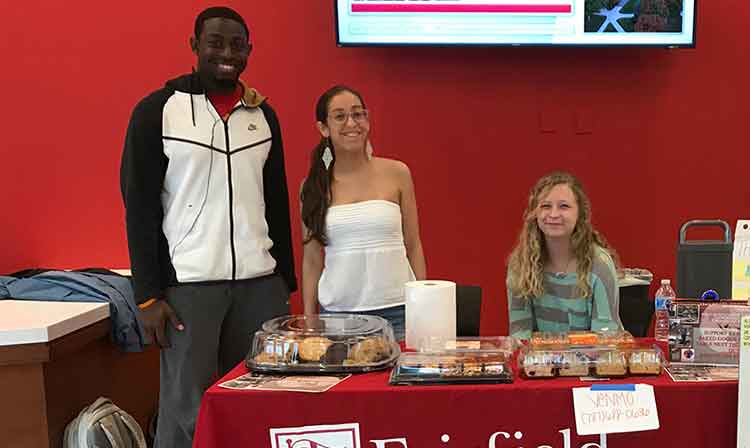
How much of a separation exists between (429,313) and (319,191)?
0.73 m

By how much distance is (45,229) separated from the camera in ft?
9.85

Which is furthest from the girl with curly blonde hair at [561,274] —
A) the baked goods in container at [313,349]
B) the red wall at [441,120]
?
the red wall at [441,120]

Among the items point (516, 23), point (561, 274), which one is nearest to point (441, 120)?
point (516, 23)

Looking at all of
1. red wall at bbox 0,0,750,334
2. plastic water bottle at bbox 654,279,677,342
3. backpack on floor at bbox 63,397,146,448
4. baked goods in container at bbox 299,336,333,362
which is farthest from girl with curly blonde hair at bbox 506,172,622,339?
backpack on floor at bbox 63,397,146,448

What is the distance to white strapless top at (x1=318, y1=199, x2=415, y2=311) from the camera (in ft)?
6.95

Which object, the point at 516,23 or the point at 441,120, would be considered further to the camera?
the point at 441,120

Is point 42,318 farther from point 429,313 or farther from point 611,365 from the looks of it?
point 611,365

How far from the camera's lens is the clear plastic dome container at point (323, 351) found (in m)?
1.47

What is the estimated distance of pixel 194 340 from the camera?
1.90m

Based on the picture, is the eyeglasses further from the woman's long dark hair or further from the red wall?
the red wall

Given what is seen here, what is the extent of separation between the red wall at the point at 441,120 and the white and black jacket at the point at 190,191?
1035 mm

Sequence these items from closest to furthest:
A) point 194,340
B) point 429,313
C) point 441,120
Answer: point 429,313 → point 194,340 → point 441,120

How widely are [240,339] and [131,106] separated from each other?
1438mm

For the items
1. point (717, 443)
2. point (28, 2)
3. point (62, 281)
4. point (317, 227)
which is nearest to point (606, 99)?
point (317, 227)
